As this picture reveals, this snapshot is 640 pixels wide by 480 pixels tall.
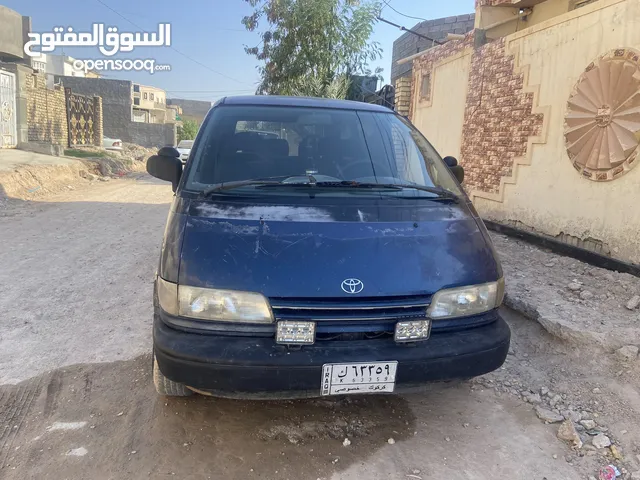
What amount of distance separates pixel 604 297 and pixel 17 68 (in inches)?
673

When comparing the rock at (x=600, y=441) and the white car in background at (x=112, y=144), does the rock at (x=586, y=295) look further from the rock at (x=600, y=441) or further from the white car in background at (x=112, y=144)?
the white car in background at (x=112, y=144)

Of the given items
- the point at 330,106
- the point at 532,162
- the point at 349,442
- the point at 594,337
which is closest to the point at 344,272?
the point at 349,442

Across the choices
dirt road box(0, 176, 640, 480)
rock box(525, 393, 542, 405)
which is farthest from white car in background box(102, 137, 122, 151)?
rock box(525, 393, 542, 405)

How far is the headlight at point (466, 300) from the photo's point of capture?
228 cm

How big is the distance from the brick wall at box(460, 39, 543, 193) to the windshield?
3.26 m

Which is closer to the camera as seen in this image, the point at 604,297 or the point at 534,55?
the point at 604,297

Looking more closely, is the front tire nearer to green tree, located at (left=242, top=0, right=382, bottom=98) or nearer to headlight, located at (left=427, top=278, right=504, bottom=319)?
headlight, located at (left=427, top=278, right=504, bottom=319)

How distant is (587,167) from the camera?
490cm

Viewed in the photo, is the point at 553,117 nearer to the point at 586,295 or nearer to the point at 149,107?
the point at 586,295

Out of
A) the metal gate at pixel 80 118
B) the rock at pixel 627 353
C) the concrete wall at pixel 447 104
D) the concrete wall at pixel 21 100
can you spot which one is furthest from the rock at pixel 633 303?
the metal gate at pixel 80 118

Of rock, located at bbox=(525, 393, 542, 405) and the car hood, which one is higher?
the car hood

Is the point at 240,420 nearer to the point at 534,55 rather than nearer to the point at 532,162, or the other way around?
the point at 532,162

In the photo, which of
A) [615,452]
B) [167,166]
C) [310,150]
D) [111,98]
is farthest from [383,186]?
[111,98]

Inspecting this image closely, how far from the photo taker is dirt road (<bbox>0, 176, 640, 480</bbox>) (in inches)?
88.2
